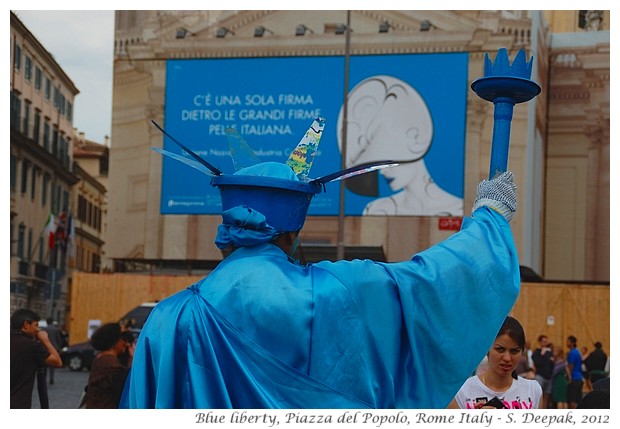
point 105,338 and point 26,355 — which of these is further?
point 26,355

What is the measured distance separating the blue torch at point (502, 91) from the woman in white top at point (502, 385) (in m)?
2.59

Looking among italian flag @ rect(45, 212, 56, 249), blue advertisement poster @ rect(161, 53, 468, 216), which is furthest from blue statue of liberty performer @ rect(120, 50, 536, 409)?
italian flag @ rect(45, 212, 56, 249)

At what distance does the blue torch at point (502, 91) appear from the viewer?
3.55m

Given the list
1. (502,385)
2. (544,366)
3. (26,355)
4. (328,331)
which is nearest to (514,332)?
(502,385)

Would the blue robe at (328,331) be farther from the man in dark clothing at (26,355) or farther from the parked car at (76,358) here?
the parked car at (76,358)

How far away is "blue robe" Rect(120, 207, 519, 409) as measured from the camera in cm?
321

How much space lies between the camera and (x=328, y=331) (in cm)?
321

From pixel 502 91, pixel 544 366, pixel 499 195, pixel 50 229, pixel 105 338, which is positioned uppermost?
pixel 50 229

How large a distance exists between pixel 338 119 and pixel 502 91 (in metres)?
36.8

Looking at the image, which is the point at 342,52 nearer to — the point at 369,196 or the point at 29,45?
the point at 369,196

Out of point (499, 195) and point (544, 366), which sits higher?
point (499, 195)

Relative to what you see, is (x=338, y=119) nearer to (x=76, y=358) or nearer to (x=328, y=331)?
(x=76, y=358)

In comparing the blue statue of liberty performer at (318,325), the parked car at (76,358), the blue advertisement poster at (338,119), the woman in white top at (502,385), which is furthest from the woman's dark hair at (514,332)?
the blue advertisement poster at (338,119)

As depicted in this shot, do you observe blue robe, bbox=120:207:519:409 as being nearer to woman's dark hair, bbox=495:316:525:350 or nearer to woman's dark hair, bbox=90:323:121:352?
woman's dark hair, bbox=495:316:525:350
